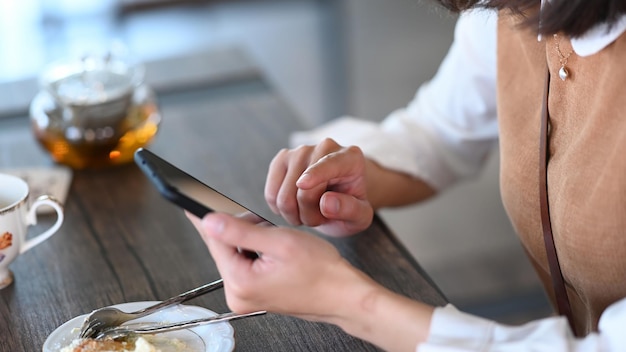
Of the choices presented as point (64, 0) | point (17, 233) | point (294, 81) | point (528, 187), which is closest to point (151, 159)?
point (17, 233)

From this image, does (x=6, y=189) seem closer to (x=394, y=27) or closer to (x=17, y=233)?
(x=17, y=233)

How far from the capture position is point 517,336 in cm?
75

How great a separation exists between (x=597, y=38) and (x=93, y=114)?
64cm

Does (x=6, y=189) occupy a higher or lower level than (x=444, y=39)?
higher

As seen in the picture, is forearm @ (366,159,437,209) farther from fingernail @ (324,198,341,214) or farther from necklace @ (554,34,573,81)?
necklace @ (554,34,573,81)

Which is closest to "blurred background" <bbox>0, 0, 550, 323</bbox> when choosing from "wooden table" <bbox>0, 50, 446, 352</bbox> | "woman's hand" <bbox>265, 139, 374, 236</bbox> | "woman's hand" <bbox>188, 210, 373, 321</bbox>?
"wooden table" <bbox>0, 50, 446, 352</bbox>

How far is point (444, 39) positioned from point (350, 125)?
2.11 m

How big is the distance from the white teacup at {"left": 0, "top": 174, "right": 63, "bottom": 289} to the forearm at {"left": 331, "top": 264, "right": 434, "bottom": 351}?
363 mm

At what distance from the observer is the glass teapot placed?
1.20m

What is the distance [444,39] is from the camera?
10.8 ft

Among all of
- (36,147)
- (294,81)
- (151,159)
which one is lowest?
(294,81)

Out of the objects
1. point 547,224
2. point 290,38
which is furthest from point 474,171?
point 290,38

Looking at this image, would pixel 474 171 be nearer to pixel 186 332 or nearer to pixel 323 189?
pixel 323 189

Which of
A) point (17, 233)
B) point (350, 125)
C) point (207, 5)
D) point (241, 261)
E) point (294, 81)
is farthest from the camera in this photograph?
point (207, 5)
